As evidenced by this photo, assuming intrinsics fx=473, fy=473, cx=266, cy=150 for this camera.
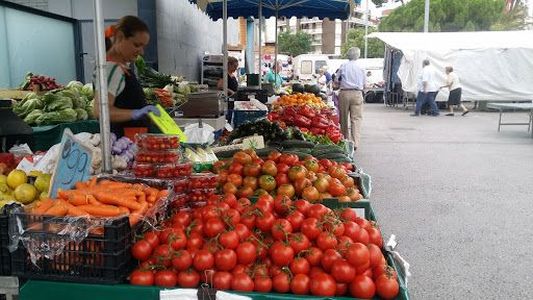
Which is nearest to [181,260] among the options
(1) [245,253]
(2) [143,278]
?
(2) [143,278]

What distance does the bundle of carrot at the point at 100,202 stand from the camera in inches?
87.4

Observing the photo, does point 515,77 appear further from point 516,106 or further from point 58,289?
point 58,289

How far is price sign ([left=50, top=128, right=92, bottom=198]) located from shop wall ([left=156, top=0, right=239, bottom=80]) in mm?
9368

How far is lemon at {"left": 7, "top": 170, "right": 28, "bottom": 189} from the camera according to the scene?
2904mm

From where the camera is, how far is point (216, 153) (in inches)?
175

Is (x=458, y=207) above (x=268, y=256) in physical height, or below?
below

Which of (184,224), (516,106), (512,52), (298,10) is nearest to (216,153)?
(184,224)

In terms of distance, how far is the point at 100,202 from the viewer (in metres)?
2.31

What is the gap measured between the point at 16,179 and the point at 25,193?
0.59ft

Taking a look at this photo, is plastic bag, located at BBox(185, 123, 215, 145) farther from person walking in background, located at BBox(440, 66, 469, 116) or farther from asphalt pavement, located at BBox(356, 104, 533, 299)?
person walking in background, located at BBox(440, 66, 469, 116)

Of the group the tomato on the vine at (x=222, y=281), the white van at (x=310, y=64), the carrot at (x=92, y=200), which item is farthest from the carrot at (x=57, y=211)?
the white van at (x=310, y=64)

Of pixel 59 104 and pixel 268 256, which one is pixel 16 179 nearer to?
pixel 268 256

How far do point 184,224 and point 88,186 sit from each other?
55 cm

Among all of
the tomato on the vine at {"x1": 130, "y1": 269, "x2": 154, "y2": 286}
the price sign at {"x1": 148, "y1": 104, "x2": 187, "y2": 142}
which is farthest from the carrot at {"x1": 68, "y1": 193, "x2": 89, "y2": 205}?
the price sign at {"x1": 148, "y1": 104, "x2": 187, "y2": 142}
